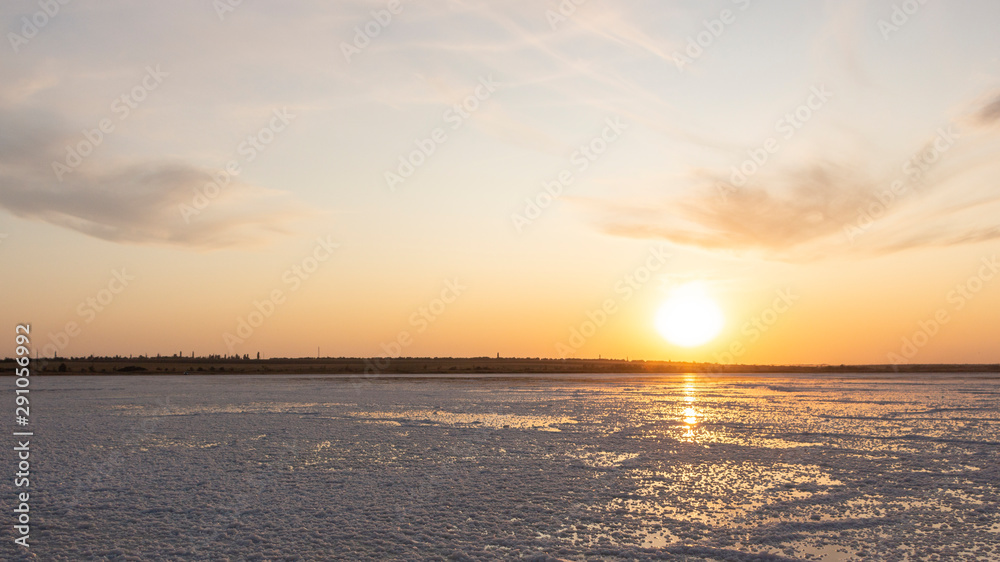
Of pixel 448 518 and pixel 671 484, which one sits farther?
pixel 671 484

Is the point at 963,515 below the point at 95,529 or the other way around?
the other way around

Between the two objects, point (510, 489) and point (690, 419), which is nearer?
point (510, 489)

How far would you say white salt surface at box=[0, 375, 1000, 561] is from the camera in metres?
7.58

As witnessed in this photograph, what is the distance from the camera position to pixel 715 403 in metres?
27.6

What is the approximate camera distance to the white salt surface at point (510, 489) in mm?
7582

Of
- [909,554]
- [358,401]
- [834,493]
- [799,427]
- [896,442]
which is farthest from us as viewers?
[358,401]

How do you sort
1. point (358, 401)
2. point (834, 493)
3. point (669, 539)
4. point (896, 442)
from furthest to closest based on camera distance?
point (358, 401) → point (896, 442) → point (834, 493) → point (669, 539)

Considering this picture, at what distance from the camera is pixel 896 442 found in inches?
597

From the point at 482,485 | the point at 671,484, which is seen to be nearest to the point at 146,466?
the point at 482,485

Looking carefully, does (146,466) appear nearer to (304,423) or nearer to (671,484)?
(304,423)

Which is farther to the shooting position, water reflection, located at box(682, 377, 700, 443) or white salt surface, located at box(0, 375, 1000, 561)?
water reflection, located at box(682, 377, 700, 443)

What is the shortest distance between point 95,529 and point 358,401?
19.4 m

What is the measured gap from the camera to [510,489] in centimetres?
1038

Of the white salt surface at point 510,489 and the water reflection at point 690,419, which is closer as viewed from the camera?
the white salt surface at point 510,489
